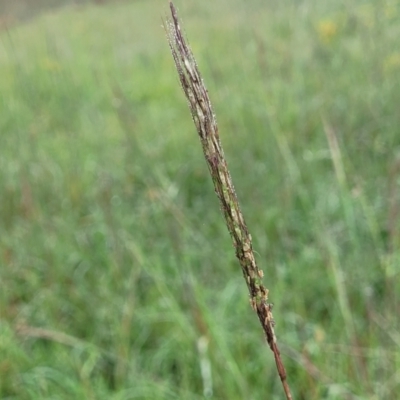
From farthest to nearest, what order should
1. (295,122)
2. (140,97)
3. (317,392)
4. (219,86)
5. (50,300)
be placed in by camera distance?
(140,97)
(295,122)
(219,86)
(50,300)
(317,392)

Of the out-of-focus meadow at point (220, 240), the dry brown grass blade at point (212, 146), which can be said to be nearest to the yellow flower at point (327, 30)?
the out-of-focus meadow at point (220, 240)

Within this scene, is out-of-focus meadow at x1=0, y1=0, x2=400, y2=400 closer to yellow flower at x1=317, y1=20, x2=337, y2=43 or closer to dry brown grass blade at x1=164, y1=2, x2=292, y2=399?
yellow flower at x1=317, y1=20, x2=337, y2=43

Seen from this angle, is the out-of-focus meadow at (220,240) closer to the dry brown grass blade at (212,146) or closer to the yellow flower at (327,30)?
the yellow flower at (327,30)

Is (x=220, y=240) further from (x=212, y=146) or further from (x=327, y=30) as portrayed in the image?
(x=327, y=30)

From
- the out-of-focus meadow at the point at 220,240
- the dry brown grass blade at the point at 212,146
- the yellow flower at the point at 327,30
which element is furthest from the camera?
the yellow flower at the point at 327,30

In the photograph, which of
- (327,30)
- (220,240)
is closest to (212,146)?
(220,240)

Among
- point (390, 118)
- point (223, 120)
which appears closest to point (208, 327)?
point (390, 118)

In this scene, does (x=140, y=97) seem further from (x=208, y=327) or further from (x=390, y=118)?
(x=208, y=327)
